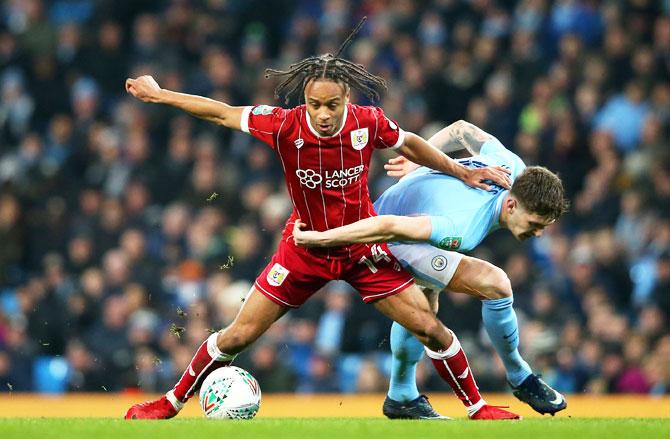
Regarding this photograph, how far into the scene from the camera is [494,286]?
7.98 meters

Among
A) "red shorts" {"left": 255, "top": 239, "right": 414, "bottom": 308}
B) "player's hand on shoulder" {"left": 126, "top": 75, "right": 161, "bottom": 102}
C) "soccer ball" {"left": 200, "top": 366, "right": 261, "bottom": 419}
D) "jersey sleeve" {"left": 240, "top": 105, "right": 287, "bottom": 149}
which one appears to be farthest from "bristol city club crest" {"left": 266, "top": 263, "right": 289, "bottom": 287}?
"player's hand on shoulder" {"left": 126, "top": 75, "right": 161, "bottom": 102}

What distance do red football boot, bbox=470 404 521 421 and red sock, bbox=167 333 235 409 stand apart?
4.89 ft

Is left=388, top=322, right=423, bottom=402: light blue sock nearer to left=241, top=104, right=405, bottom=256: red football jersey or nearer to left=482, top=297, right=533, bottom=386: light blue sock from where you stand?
left=482, top=297, right=533, bottom=386: light blue sock

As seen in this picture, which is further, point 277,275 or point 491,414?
point 491,414

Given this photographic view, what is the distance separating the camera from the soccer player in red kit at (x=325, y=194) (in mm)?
7492

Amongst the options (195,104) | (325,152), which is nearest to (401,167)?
(325,152)

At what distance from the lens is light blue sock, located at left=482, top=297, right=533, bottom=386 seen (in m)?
8.06

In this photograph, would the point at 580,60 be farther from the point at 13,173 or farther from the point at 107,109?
the point at 13,173

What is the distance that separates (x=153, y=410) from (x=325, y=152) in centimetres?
188

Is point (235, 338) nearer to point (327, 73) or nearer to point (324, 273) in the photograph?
point (324, 273)

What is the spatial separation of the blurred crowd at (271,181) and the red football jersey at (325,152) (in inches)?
120

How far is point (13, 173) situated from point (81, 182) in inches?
30.7

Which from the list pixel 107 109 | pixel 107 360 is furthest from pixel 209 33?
pixel 107 360

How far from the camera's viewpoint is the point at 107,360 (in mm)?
11984
